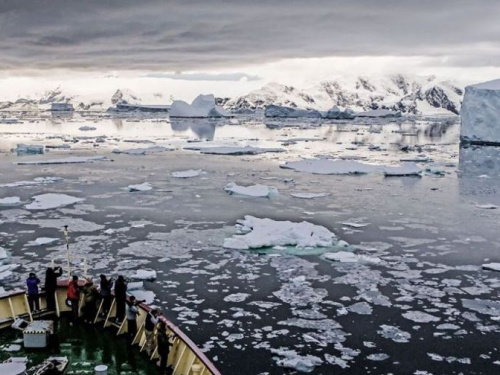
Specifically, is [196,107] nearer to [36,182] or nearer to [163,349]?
[36,182]

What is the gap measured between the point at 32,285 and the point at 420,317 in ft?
28.9

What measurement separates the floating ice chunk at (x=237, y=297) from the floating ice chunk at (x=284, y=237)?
427 cm

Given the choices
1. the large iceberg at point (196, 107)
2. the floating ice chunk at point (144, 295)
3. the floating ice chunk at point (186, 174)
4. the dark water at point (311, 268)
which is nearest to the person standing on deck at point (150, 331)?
the dark water at point (311, 268)

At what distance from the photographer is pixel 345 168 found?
38.8 m

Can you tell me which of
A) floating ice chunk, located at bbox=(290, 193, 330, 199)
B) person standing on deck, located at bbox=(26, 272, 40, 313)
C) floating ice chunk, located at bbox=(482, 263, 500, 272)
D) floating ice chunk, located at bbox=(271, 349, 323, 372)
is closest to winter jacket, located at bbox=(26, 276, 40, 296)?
person standing on deck, located at bbox=(26, 272, 40, 313)

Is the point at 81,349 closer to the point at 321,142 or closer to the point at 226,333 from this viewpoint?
the point at 226,333

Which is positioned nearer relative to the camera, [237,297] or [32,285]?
[32,285]

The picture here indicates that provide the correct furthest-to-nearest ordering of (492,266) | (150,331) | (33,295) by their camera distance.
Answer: (492,266), (33,295), (150,331)

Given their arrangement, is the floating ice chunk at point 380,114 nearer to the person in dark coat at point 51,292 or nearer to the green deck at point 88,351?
the person in dark coat at point 51,292

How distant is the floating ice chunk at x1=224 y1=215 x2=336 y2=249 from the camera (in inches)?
751

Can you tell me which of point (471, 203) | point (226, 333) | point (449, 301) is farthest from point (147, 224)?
point (471, 203)

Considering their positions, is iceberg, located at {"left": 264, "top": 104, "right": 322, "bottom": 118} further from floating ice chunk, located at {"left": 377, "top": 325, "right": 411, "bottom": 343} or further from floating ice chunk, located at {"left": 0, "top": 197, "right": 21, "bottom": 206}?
floating ice chunk, located at {"left": 377, "top": 325, "right": 411, "bottom": 343}

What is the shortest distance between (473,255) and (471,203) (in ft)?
32.8

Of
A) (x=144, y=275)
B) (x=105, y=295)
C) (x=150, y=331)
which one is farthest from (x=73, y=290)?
(x=144, y=275)
